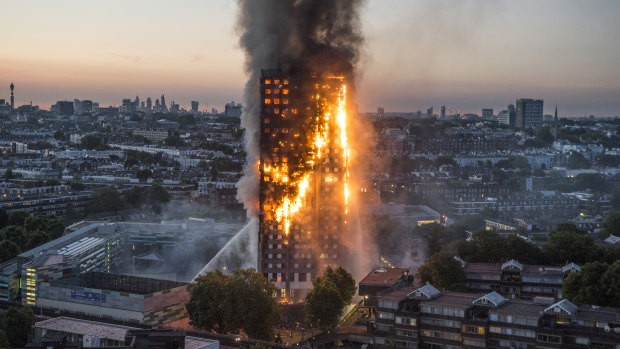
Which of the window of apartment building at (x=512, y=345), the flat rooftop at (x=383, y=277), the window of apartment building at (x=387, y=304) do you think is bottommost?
the window of apartment building at (x=512, y=345)

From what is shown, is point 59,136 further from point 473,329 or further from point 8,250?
point 473,329

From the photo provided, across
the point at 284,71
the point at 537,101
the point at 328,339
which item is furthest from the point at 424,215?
the point at 537,101

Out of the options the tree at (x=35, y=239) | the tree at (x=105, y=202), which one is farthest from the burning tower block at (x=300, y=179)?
the tree at (x=105, y=202)

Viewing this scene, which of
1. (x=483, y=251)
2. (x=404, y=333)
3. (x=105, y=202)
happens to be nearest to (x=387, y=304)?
(x=404, y=333)

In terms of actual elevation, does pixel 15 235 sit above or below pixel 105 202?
below

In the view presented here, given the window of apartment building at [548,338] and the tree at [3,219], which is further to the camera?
the tree at [3,219]

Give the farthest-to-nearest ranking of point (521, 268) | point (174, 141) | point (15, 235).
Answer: point (174, 141), point (15, 235), point (521, 268)

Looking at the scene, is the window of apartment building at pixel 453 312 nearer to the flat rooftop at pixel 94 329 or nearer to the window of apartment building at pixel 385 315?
the window of apartment building at pixel 385 315

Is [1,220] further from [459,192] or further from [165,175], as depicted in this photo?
[459,192]
